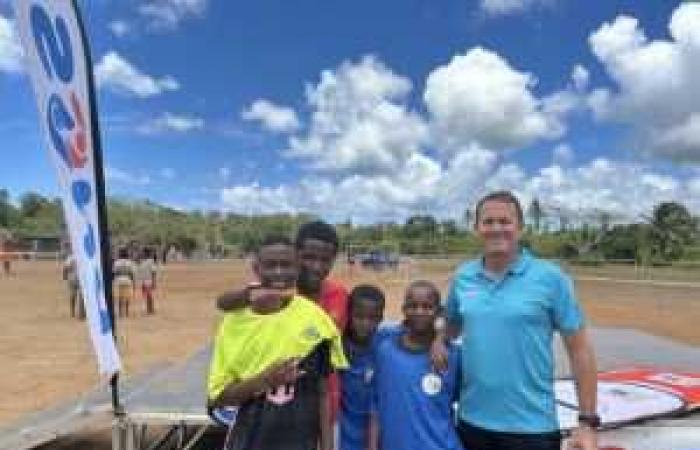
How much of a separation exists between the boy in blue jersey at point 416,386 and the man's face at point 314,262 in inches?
13.7

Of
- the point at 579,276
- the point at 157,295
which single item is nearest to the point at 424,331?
the point at 157,295

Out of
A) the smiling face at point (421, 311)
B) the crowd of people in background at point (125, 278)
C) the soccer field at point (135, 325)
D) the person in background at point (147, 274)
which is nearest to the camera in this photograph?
the smiling face at point (421, 311)

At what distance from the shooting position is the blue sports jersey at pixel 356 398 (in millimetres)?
3779

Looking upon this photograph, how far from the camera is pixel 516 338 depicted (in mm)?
3256

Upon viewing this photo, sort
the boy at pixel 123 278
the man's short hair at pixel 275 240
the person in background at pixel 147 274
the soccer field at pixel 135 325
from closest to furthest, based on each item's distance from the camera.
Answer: the man's short hair at pixel 275 240
the soccer field at pixel 135 325
the boy at pixel 123 278
the person in background at pixel 147 274

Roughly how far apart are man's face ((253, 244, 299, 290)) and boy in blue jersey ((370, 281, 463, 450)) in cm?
58

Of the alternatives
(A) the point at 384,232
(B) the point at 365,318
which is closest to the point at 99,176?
(B) the point at 365,318

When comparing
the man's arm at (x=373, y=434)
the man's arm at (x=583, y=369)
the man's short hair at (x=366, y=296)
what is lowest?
the man's arm at (x=373, y=434)

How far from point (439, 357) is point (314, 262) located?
0.61 metres

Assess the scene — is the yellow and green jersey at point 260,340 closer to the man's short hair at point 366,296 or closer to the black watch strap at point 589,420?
the man's short hair at point 366,296

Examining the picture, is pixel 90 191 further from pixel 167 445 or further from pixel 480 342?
pixel 167 445

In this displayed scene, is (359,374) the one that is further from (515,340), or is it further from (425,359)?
(515,340)

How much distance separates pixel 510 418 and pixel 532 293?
40 centimetres

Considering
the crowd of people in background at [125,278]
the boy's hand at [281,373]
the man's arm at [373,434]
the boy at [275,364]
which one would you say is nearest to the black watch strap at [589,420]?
the man's arm at [373,434]
